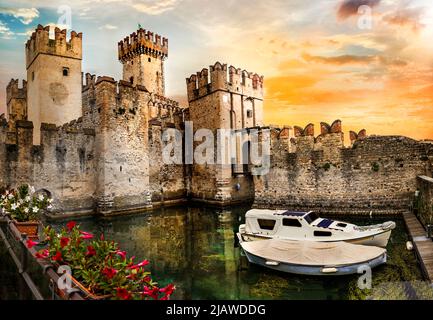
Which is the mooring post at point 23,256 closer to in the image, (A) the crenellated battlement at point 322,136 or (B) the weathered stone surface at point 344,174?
(B) the weathered stone surface at point 344,174

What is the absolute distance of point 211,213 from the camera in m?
17.9

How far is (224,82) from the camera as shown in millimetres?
21344

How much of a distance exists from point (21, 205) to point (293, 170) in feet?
46.0

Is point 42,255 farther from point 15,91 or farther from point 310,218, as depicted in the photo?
point 15,91

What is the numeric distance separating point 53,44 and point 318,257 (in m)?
21.9

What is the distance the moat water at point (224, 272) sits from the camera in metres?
6.33

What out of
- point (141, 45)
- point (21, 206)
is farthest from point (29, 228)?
point (141, 45)

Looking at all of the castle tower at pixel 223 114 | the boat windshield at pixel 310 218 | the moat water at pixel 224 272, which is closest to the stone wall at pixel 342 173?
the moat water at pixel 224 272

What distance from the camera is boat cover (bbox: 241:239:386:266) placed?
7.48 metres

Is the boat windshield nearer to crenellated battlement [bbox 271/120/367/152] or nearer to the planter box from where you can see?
crenellated battlement [bbox 271/120/367/152]

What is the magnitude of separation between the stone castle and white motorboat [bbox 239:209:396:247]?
569 centimetres

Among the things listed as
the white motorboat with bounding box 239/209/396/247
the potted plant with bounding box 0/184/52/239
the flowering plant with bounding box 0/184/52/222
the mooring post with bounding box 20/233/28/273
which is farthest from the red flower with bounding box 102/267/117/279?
the white motorboat with bounding box 239/209/396/247
